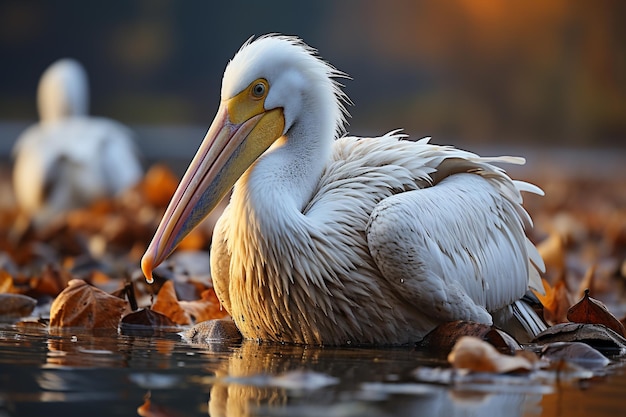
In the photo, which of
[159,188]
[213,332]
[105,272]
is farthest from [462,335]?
[159,188]

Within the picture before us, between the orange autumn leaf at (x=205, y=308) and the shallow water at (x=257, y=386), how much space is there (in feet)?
3.87

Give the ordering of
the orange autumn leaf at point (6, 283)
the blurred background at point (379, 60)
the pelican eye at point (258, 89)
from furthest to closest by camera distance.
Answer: the blurred background at point (379, 60)
the orange autumn leaf at point (6, 283)
the pelican eye at point (258, 89)

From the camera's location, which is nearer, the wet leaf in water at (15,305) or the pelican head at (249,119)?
the pelican head at (249,119)

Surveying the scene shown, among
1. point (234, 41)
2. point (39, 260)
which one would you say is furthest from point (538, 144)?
point (39, 260)

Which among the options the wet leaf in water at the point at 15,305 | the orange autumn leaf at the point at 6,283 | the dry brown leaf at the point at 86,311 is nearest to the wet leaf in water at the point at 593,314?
the dry brown leaf at the point at 86,311

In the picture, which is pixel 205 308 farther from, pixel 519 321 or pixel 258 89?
pixel 519 321

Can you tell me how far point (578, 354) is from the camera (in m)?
4.28

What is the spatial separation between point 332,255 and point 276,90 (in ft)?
2.53

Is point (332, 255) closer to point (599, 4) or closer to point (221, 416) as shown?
point (221, 416)

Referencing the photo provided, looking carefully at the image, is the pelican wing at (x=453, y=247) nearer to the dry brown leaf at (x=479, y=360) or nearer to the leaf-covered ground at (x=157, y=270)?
the leaf-covered ground at (x=157, y=270)

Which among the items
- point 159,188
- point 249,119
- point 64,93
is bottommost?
point 249,119

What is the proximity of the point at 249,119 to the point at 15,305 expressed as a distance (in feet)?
5.20

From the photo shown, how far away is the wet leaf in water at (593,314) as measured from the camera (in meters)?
4.94

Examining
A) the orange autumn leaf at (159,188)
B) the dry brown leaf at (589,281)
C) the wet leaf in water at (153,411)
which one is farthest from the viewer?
the orange autumn leaf at (159,188)
